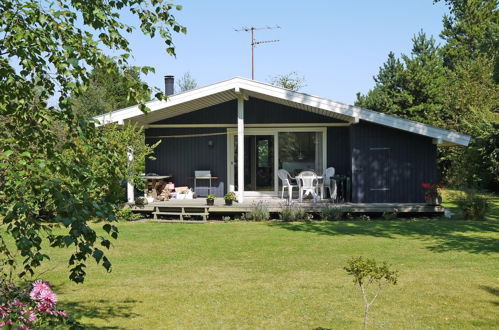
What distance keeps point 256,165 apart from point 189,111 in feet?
7.89

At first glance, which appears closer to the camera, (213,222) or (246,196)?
(213,222)

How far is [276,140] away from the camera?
14.3 m

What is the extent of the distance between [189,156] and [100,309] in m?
9.53

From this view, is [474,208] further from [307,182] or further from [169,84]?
[169,84]

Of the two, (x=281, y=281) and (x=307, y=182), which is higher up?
(x=307, y=182)

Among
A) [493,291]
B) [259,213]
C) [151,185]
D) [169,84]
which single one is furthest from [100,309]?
[169,84]

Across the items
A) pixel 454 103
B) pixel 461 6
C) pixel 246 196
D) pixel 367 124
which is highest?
pixel 461 6

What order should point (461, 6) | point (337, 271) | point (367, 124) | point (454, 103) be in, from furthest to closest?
point (461, 6) → point (454, 103) → point (367, 124) → point (337, 271)

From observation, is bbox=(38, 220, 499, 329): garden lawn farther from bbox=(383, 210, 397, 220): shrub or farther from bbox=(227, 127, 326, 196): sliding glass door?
bbox=(227, 127, 326, 196): sliding glass door

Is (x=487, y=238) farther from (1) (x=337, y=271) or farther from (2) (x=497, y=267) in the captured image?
(1) (x=337, y=271)

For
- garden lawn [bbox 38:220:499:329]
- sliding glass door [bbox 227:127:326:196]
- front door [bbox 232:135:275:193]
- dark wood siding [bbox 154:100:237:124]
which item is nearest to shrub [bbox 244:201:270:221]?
garden lawn [bbox 38:220:499:329]

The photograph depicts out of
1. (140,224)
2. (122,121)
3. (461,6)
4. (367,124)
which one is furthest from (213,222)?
(461,6)

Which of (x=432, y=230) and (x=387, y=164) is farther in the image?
(x=387, y=164)

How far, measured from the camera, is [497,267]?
704 cm
